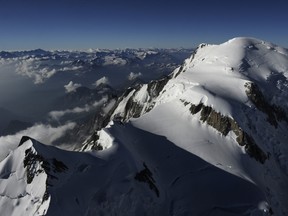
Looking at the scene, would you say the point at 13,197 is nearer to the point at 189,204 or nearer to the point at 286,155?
the point at 189,204

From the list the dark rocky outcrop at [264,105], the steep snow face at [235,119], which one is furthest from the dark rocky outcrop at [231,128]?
the dark rocky outcrop at [264,105]

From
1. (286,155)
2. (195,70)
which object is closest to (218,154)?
(286,155)

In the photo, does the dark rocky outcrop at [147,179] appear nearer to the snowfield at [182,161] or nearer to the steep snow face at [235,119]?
the snowfield at [182,161]

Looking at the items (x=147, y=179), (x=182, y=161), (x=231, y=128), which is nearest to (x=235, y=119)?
(x=231, y=128)

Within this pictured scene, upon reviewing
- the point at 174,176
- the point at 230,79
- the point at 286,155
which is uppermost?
the point at 230,79

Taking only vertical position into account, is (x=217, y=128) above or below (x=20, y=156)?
below

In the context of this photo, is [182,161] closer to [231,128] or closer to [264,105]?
[231,128]
